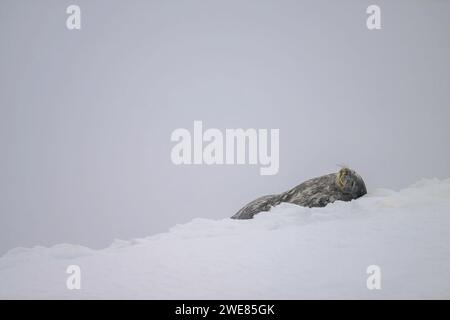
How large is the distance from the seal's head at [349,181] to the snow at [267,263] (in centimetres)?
26

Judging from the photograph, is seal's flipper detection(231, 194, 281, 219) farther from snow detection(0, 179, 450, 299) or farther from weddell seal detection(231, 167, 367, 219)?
snow detection(0, 179, 450, 299)

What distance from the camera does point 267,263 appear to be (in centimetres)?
260

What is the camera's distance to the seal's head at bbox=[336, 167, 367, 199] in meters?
2.94

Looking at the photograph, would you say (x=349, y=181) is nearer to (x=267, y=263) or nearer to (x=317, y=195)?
(x=317, y=195)

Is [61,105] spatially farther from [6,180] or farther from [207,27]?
[207,27]

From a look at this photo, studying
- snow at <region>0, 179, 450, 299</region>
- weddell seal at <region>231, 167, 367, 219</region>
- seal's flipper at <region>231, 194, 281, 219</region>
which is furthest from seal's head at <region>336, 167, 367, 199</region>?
seal's flipper at <region>231, 194, 281, 219</region>

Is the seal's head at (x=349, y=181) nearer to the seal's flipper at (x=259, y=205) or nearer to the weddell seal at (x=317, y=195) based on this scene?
the weddell seal at (x=317, y=195)

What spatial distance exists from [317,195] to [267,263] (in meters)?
0.79

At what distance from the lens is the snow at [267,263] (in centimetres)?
253

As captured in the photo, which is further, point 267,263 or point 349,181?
point 349,181

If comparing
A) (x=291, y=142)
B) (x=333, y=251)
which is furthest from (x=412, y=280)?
(x=291, y=142)

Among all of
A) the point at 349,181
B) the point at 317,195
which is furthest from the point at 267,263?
the point at 349,181

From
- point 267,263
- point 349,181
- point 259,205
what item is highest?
point 349,181

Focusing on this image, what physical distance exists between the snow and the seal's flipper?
0.69ft
